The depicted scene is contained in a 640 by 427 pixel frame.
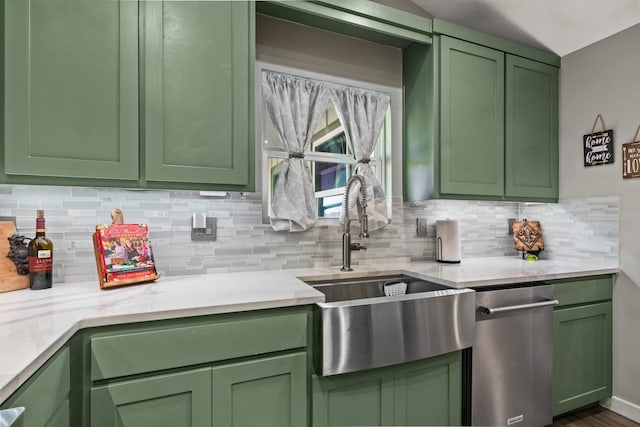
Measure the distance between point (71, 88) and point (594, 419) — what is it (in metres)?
3.25

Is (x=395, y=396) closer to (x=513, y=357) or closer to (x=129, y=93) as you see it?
(x=513, y=357)

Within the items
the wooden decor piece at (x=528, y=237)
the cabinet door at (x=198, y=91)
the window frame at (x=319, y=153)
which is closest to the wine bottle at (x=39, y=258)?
the cabinet door at (x=198, y=91)

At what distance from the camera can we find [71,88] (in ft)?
4.32

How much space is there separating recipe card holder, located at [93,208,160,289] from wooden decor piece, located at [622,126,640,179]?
2806mm

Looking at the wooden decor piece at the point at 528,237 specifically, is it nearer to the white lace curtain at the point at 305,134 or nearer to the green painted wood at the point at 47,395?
the white lace curtain at the point at 305,134

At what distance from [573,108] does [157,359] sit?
9.74 ft

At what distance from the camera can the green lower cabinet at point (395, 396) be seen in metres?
1.35

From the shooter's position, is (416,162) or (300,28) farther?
(416,162)

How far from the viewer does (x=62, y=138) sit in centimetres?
130

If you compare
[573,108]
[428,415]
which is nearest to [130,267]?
[428,415]

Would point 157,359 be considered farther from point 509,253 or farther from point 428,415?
point 509,253

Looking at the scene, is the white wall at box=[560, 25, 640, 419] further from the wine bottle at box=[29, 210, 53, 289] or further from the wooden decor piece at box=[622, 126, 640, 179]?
the wine bottle at box=[29, 210, 53, 289]

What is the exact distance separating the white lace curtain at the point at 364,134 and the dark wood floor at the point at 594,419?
161 cm

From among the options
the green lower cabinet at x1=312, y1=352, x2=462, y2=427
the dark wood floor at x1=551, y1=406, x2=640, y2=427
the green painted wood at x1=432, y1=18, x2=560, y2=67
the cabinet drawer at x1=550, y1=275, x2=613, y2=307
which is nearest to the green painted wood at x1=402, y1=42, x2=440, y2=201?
the green painted wood at x1=432, y1=18, x2=560, y2=67
